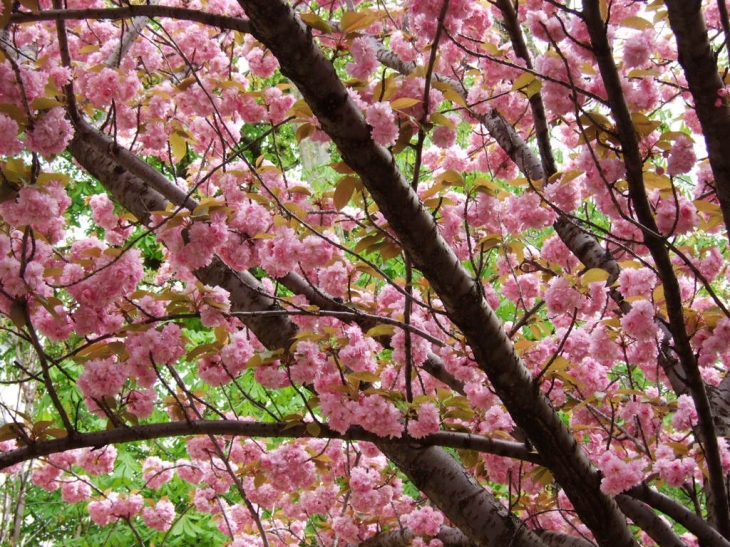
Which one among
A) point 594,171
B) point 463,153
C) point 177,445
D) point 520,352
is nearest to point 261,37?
point 594,171

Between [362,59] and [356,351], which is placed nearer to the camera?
[362,59]

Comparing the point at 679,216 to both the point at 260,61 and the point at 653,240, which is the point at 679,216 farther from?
the point at 260,61

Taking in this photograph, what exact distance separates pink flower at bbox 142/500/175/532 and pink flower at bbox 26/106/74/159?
110 inches

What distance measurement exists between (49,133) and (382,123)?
83cm

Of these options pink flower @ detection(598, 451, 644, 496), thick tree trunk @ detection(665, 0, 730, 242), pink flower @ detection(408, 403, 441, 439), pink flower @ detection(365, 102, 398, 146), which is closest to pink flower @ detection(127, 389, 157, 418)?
pink flower @ detection(408, 403, 441, 439)

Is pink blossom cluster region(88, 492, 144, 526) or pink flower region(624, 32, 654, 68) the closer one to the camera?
pink flower region(624, 32, 654, 68)

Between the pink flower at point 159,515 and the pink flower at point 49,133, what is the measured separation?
2.80 meters

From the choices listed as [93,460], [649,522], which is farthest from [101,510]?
[649,522]

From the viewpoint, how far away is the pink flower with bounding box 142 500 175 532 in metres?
3.76

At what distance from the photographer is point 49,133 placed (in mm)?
1577

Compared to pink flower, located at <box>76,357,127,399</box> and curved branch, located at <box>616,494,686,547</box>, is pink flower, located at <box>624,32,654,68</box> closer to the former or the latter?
curved branch, located at <box>616,494,686,547</box>

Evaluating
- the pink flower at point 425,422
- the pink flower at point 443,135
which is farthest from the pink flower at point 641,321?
the pink flower at point 443,135

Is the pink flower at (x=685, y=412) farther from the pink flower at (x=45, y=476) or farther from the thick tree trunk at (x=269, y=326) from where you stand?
the pink flower at (x=45, y=476)

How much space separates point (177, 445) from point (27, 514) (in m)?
1.37
